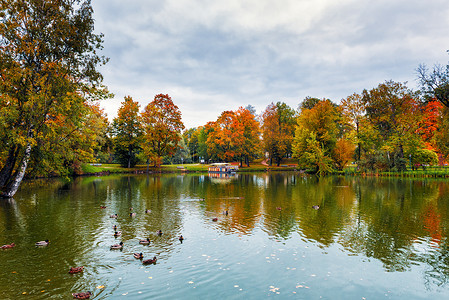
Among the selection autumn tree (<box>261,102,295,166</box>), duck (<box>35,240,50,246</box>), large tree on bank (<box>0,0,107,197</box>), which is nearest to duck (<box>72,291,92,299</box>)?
duck (<box>35,240,50,246</box>)

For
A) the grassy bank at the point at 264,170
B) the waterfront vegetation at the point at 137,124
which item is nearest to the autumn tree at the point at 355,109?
the waterfront vegetation at the point at 137,124

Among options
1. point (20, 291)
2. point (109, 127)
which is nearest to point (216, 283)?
point (20, 291)

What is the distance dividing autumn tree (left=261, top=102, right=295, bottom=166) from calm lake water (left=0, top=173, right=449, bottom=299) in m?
67.1

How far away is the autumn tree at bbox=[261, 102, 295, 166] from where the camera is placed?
89.6m

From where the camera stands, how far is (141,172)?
76562 millimetres

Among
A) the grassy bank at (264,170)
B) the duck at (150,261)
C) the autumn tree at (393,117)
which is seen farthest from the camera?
the autumn tree at (393,117)

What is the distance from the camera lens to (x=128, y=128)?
259 ft

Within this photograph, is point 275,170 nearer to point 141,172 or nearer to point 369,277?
point 141,172

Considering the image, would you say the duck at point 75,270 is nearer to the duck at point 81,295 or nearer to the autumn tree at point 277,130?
the duck at point 81,295

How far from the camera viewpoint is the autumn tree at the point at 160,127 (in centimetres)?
7556

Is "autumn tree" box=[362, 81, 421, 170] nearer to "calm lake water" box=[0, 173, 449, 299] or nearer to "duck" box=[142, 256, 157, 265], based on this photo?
"calm lake water" box=[0, 173, 449, 299]

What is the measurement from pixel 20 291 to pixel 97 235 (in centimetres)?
643

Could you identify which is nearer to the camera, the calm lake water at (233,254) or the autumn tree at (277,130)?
the calm lake water at (233,254)

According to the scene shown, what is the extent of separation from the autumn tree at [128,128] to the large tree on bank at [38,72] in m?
49.2
